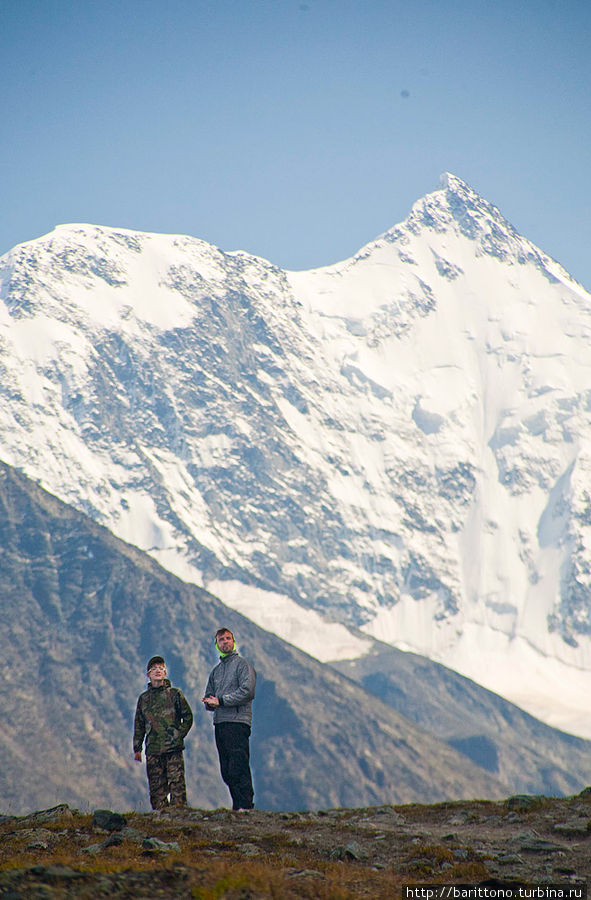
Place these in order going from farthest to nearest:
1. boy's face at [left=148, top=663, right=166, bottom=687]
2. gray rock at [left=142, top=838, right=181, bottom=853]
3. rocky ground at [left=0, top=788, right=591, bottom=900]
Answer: boy's face at [left=148, top=663, right=166, bottom=687] < gray rock at [left=142, top=838, right=181, bottom=853] < rocky ground at [left=0, top=788, right=591, bottom=900]

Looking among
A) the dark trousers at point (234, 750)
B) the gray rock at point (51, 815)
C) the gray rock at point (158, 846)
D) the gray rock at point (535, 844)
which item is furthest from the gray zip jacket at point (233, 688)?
the gray rock at point (535, 844)

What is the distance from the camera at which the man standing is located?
28.1m

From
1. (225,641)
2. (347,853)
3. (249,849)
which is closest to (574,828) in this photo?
(347,853)

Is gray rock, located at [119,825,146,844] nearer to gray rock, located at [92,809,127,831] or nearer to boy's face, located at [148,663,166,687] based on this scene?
gray rock, located at [92,809,127,831]

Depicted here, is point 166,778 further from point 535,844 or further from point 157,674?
point 535,844

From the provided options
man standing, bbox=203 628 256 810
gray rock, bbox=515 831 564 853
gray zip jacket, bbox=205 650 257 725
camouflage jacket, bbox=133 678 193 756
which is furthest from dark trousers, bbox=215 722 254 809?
gray rock, bbox=515 831 564 853

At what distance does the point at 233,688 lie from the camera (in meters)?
28.3

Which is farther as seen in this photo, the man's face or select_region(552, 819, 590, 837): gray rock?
the man's face

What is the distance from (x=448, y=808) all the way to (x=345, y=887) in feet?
50.6

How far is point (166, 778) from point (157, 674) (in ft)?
9.80

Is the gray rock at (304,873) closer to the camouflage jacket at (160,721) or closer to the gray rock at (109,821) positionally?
the gray rock at (109,821)

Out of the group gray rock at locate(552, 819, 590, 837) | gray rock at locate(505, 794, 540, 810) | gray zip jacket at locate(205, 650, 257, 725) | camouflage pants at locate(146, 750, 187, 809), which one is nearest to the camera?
gray rock at locate(552, 819, 590, 837)

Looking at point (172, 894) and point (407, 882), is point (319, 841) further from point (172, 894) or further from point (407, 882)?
point (172, 894)

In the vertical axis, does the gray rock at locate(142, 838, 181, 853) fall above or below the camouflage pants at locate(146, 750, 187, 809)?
below
